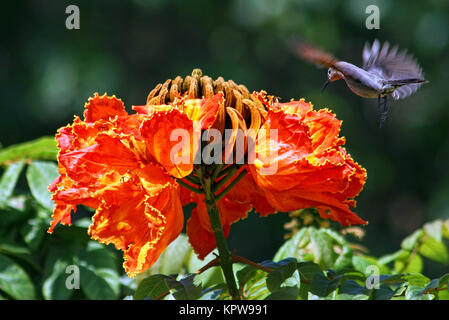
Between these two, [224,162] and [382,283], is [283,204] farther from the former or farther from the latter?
[382,283]

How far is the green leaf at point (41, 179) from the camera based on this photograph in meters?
1.78

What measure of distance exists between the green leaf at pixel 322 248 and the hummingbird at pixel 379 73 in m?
0.42

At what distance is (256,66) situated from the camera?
25.2ft

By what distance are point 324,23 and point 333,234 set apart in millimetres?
5660

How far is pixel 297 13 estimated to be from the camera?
6969 mm

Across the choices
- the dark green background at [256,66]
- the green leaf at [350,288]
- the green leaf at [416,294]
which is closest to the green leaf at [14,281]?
the green leaf at [350,288]

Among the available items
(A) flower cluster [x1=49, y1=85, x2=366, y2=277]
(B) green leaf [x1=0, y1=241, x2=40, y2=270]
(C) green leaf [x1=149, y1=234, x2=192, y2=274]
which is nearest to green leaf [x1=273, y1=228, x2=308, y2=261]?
(C) green leaf [x1=149, y1=234, x2=192, y2=274]

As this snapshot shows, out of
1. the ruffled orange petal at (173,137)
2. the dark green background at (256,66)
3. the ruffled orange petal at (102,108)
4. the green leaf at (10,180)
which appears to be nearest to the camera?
the ruffled orange petal at (173,137)

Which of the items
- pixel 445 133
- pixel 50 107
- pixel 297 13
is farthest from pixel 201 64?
pixel 445 133

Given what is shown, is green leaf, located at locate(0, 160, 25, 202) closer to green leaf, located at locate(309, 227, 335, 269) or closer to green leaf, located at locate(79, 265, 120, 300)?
green leaf, located at locate(79, 265, 120, 300)

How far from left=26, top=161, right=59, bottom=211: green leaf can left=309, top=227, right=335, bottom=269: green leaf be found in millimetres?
720

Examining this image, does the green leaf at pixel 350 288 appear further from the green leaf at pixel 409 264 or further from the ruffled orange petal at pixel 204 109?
the green leaf at pixel 409 264

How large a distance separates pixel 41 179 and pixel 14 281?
33 centimetres

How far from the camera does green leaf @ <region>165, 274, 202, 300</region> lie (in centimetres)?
129
